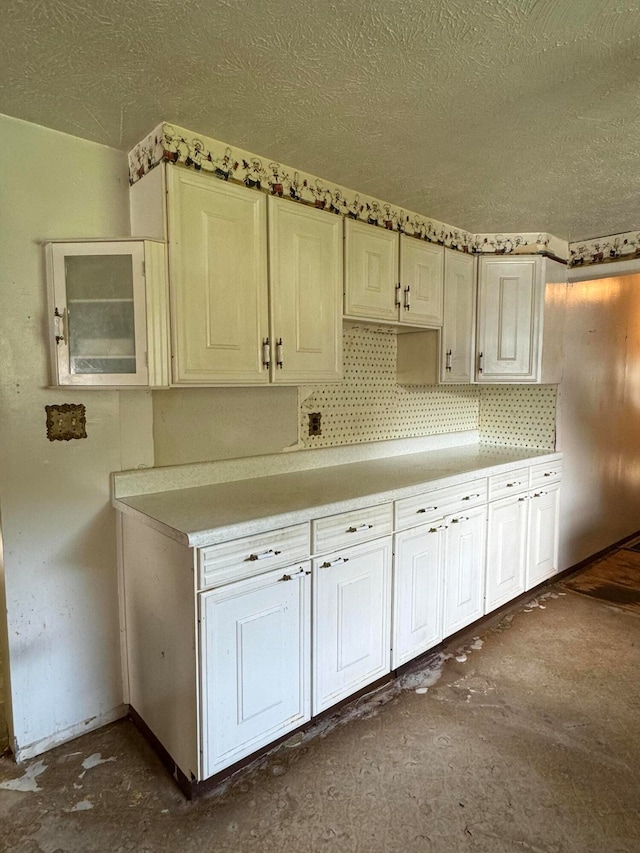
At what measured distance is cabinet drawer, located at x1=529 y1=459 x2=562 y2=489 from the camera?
10.2 ft

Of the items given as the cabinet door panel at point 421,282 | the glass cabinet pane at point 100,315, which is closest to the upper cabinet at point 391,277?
the cabinet door panel at point 421,282

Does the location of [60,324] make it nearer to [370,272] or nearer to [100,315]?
[100,315]

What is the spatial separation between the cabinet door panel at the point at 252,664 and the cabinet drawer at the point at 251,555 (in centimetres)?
4

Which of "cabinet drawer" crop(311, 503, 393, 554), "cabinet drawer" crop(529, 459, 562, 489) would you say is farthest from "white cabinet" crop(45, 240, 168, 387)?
"cabinet drawer" crop(529, 459, 562, 489)

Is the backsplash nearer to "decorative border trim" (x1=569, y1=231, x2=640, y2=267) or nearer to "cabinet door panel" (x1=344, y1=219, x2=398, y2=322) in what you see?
"decorative border trim" (x1=569, y1=231, x2=640, y2=267)

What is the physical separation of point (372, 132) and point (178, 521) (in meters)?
1.55

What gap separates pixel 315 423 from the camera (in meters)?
2.66

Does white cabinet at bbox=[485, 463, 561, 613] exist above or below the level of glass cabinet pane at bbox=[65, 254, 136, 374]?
below

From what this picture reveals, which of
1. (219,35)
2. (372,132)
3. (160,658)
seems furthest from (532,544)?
(219,35)

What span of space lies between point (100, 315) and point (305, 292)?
0.85 meters

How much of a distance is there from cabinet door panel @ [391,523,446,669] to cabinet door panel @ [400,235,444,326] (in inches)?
44.7

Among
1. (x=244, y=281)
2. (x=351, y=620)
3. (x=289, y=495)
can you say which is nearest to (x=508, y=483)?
(x=351, y=620)

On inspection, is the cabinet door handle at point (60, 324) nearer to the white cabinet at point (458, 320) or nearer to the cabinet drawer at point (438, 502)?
the cabinet drawer at point (438, 502)

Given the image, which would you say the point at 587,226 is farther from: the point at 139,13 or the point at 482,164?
the point at 139,13
